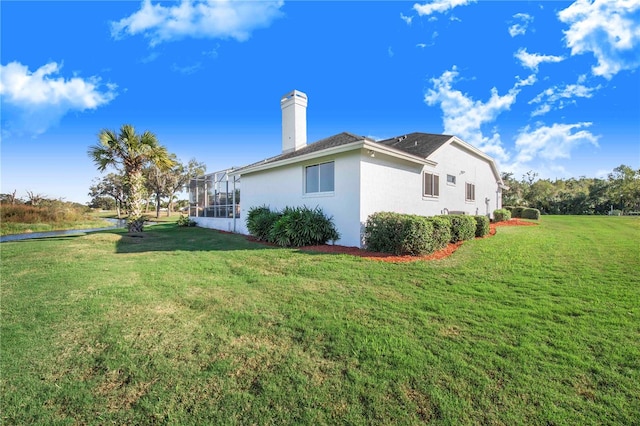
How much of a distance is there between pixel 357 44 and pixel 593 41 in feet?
31.7

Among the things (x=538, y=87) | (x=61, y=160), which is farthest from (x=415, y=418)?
(x=61, y=160)

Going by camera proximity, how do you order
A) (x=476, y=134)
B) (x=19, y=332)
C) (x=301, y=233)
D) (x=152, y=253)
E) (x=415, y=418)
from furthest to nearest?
1. (x=476, y=134)
2. (x=301, y=233)
3. (x=152, y=253)
4. (x=19, y=332)
5. (x=415, y=418)

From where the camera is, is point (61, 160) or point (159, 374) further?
point (61, 160)

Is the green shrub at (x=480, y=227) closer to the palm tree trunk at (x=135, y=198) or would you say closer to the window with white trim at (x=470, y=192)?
the window with white trim at (x=470, y=192)

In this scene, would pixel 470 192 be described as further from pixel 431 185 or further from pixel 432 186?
pixel 431 185

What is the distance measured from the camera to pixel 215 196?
60.4ft

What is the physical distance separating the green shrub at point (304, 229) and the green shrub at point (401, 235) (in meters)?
1.81

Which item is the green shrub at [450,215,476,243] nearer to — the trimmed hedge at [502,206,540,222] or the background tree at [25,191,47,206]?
the trimmed hedge at [502,206,540,222]

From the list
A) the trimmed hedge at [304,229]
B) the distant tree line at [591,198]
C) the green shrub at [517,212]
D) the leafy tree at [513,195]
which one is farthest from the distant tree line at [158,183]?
the distant tree line at [591,198]

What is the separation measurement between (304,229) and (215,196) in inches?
437

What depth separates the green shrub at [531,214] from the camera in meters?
22.2

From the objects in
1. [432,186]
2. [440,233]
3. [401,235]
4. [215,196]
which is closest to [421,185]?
[432,186]

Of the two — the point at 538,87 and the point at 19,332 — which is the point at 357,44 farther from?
the point at 19,332

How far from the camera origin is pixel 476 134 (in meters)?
20.9
